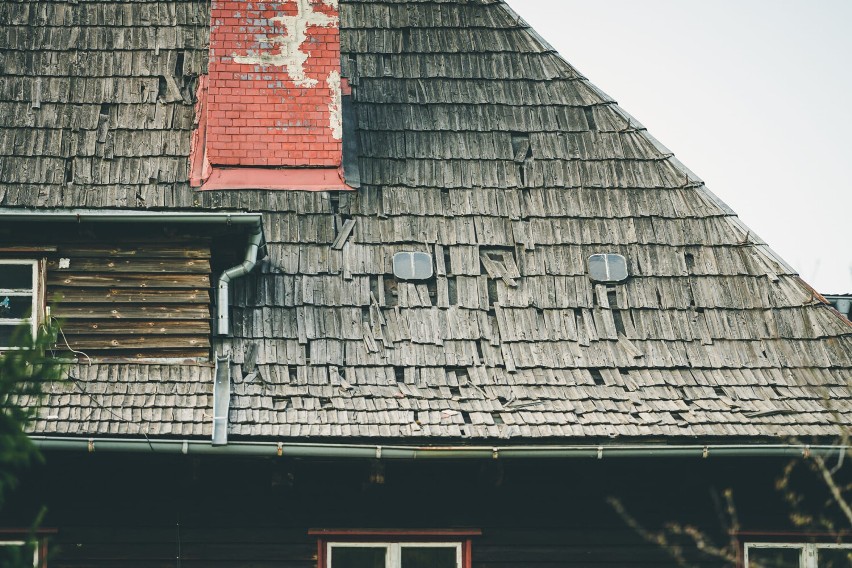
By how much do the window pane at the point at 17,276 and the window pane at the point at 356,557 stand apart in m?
3.24

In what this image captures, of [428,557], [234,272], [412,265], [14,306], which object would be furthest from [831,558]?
[14,306]

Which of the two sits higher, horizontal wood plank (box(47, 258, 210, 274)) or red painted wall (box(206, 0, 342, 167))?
red painted wall (box(206, 0, 342, 167))

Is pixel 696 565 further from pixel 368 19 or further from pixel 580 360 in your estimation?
pixel 368 19

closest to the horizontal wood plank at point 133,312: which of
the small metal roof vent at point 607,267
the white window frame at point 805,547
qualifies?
the small metal roof vent at point 607,267

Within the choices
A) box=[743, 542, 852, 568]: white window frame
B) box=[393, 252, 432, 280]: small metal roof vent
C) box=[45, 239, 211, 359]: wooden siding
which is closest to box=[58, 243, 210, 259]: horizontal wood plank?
box=[45, 239, 211, 359]: wooden siding

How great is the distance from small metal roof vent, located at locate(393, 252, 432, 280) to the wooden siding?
1.57 m

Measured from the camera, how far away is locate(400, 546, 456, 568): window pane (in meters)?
8.77

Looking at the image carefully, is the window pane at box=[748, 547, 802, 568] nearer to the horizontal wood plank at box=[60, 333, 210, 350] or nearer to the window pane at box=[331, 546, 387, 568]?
the window pane at box=[331, 546, 387, 568]

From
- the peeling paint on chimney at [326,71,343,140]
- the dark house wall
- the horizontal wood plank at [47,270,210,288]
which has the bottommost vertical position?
the dark house wall

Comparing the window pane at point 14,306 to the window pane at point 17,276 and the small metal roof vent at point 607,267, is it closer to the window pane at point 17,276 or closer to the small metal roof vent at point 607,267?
the window pane at point 17,276

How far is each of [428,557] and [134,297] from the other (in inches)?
121

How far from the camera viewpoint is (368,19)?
38.5ft

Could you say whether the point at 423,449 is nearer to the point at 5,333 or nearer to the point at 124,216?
the point at 124,216

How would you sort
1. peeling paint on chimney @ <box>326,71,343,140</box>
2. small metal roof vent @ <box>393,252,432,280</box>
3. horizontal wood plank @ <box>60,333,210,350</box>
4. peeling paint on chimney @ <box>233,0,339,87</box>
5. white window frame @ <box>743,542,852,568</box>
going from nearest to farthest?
1. white window frame @ <box>743,542,852,568</box>
2. horizontal wood plank @ <box>60,333,210,350</box>
3. small metal roof vent @ <box>393,252,432,280</box>
4. peeling paint on chimney @ <box>326,71,343,140</box>
5. peeling paint on chimney @ <box>233,0,339,87</box>
